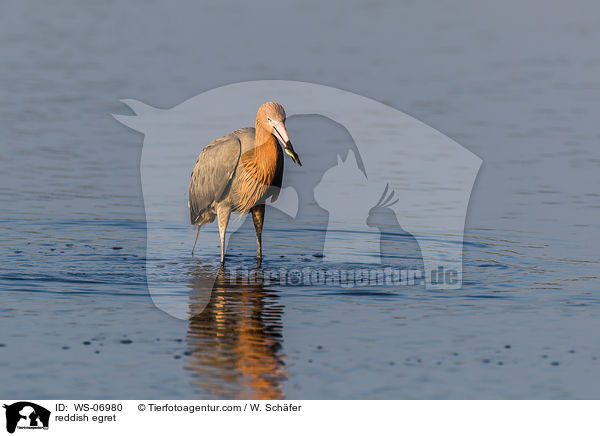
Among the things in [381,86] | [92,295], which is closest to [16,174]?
[92,295]

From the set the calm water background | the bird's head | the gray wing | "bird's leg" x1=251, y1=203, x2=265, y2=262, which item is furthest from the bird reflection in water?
the bird's head

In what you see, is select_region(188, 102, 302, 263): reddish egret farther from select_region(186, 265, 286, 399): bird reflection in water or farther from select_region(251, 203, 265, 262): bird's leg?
select_region(186, 265, 286, 399): bird reflection in water

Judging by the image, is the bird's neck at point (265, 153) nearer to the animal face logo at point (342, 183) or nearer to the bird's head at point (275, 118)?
the bird's head at point (275, 118)

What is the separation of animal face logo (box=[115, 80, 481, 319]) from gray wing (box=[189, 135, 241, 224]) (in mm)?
688

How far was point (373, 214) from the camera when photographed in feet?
52.5

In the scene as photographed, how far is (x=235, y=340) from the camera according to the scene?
10.2 meters

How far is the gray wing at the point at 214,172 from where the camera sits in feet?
43.8

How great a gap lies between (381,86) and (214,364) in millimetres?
13020

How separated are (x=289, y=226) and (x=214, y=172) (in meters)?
2.02

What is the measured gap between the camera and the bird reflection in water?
8984 mm
